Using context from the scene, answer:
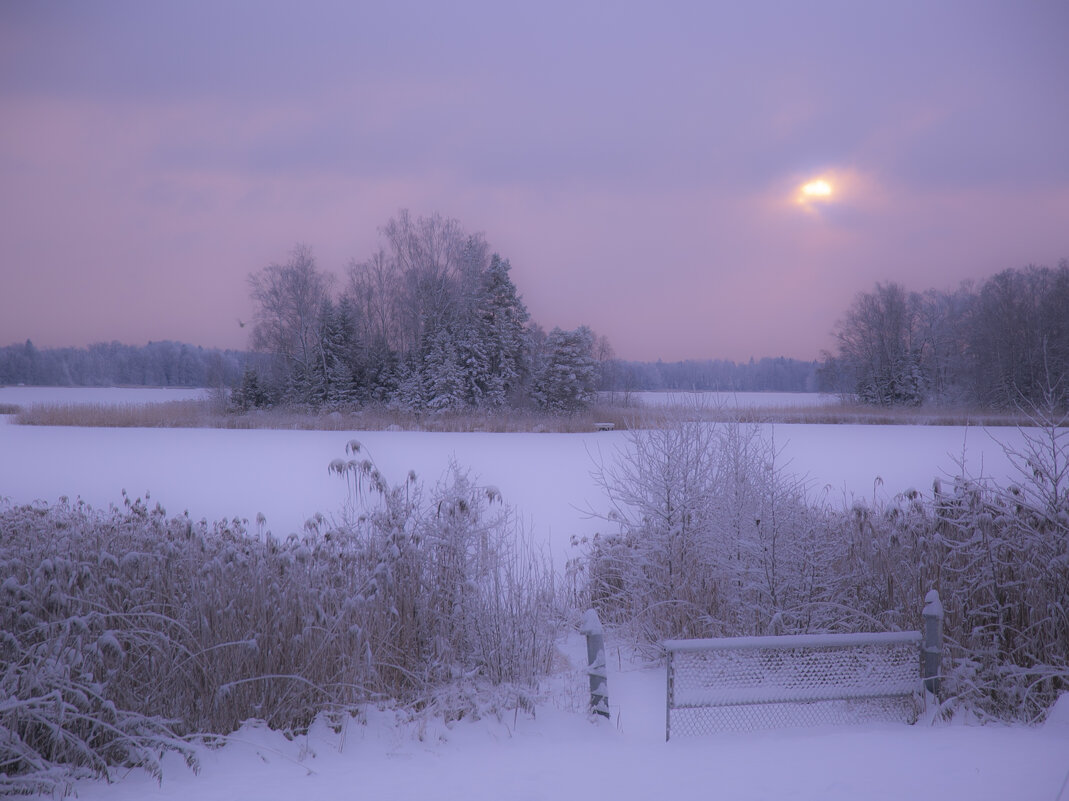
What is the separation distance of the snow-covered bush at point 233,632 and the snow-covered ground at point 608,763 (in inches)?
11.9

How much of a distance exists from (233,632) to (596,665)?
2.76 metres

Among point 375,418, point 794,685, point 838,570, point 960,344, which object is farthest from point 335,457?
point 960,344

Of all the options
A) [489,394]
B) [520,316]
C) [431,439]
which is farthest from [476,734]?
[520,316]

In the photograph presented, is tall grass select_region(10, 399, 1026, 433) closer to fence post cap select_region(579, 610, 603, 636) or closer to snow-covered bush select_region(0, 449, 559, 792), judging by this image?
snow-covered bush select_region(0, 449, 559, 792)

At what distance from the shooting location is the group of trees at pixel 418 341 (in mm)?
37125

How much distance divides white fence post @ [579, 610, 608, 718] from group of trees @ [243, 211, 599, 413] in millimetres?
31962

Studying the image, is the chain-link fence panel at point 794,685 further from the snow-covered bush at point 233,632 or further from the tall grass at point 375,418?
the tall grass at point 375,418

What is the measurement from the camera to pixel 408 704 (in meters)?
4.87

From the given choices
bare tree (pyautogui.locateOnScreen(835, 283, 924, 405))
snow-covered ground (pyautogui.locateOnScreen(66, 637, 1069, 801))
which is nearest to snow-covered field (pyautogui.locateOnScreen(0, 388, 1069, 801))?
snow-covered ground (pyautogui.locateOnScreen(66, 637, 1069, 801))

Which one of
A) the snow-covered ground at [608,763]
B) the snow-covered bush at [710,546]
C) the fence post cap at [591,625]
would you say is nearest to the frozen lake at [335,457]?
the snow-covered bush at [710,546]

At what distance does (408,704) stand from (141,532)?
159 inches

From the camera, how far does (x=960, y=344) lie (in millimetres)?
39562

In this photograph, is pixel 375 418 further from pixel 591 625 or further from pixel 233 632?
pixel 591 625

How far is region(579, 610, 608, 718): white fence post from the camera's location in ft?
14.5
